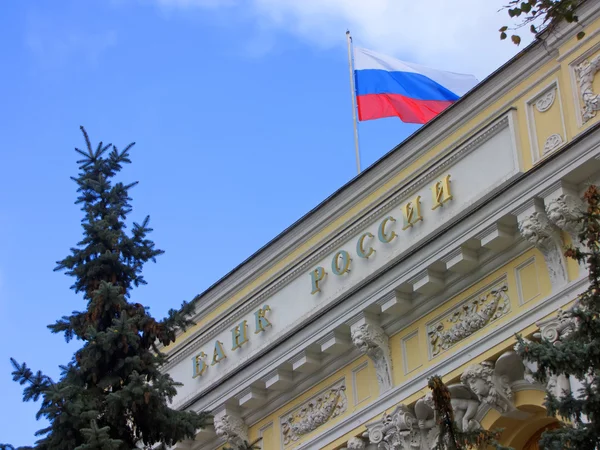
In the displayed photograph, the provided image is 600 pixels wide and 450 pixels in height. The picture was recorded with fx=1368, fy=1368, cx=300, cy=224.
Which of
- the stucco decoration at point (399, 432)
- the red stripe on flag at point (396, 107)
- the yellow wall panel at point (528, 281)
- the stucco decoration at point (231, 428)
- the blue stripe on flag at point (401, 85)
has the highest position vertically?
the blue stripe on flag at point (401, 85)

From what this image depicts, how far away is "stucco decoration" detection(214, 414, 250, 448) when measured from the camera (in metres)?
22.2

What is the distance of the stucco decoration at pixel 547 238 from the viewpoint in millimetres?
18109

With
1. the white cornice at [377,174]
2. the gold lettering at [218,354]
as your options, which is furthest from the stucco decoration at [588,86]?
the gold lettering at [218,354]

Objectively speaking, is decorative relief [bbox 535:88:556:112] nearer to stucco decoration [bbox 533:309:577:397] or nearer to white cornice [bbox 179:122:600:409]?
white cornice [bbox 179:122:600:409]

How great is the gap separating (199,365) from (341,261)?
3777 mm

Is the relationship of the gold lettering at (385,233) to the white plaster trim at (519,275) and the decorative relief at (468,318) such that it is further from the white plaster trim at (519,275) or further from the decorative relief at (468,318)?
the white plaster trim at (519,275)

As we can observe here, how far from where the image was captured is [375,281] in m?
20.3

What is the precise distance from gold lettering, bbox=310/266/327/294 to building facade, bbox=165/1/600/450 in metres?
0.02

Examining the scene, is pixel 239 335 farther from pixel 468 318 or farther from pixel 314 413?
pixel 468 318

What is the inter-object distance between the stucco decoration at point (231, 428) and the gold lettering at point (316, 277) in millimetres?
2496

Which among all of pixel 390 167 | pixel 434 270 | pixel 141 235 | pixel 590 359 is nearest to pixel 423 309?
pixel 434 270

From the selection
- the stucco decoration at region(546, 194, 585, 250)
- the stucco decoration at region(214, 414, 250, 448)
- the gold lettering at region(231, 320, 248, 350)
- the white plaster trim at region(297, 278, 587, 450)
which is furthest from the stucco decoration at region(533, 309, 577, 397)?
the gold lettering at region(231, 320, 248, 350)

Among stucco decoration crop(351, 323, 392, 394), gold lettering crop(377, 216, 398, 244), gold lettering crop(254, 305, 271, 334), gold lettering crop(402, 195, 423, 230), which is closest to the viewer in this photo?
stucco decoration crop(351, 323, 392, 394)

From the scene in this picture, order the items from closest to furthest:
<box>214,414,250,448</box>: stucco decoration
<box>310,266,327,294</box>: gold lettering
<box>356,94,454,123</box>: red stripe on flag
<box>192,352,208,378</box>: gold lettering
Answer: <box>310,266,327,294</box>: gold lettering, <box>214,414,250,448</box>: stucco decoration, <box>192,352,208,378</box>: gold lettering, <box>356,94,454,123</box>: red stripe on flag
